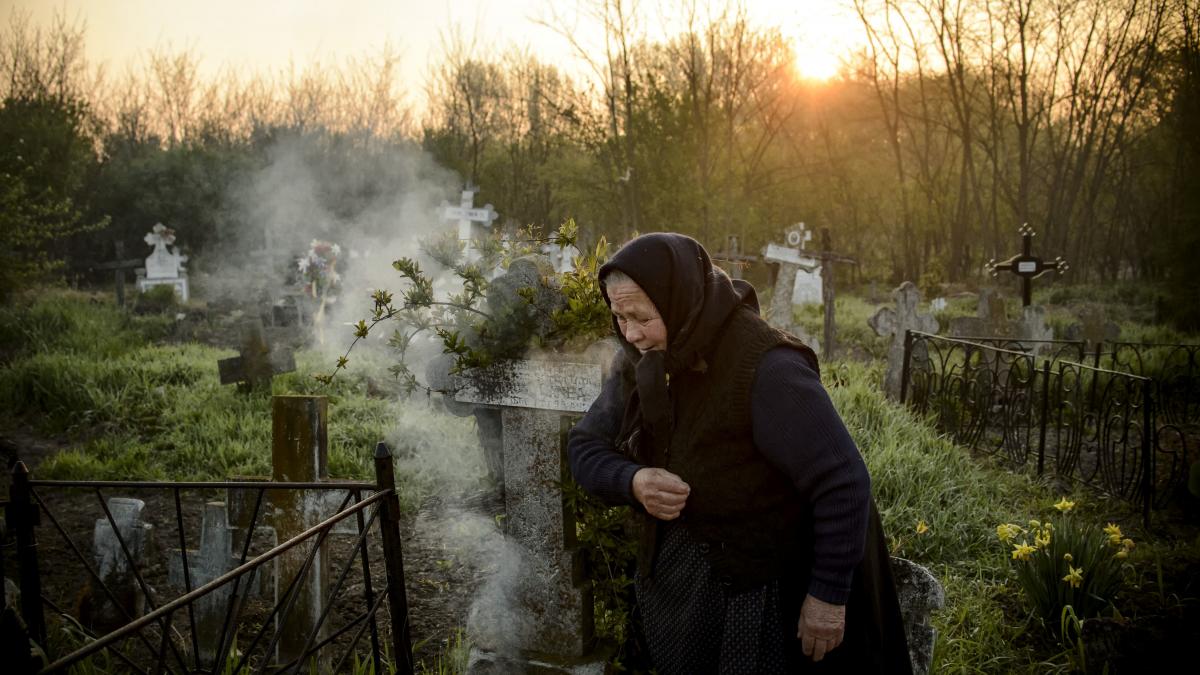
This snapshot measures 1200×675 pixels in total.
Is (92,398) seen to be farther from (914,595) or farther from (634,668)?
(914,595)

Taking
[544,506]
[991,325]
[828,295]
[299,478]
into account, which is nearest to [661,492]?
[544,506]

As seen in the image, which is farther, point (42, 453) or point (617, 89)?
point (617, 89)

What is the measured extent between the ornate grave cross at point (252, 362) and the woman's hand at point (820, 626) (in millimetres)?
7357

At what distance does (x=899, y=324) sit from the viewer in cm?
875

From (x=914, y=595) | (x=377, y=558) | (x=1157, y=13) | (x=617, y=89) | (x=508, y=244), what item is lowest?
(x=377, y=558)

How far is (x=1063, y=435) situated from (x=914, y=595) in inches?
248

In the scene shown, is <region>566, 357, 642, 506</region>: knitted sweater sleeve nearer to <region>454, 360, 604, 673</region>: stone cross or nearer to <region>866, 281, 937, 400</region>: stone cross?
<region>454, 360, 604, 673</region>: stone cross

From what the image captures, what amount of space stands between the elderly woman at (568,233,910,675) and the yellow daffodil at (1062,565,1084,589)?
166 cm

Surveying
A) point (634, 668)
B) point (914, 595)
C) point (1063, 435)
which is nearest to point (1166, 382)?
point (1063, 435)

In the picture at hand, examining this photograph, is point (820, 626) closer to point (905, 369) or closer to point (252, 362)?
point (905, 369)

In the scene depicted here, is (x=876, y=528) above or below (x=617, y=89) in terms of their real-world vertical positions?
below

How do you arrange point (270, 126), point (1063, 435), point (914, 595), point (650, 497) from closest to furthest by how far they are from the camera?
point (650, 497) → point (914, 595) → point (1063, 435) → point (270, 126)

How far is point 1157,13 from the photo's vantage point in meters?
15.7

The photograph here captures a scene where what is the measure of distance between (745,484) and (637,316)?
1.61 feet
